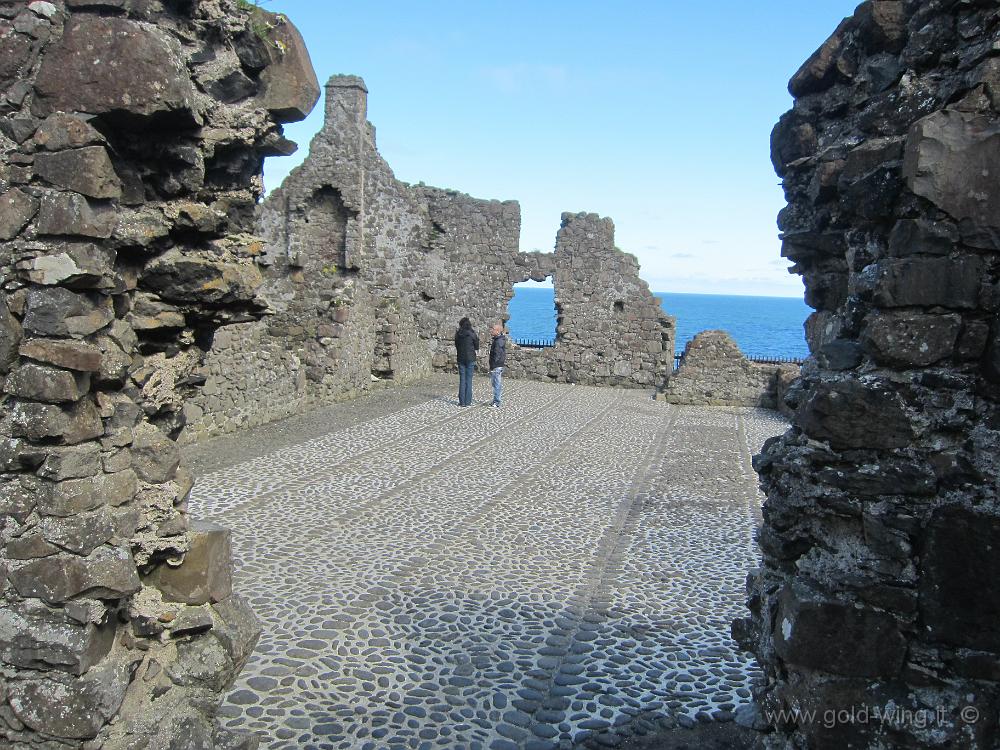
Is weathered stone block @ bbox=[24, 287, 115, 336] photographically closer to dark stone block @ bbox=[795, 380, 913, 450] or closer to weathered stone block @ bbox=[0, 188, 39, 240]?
weathered stone block @ bbox=[0, 188, 39, 240]

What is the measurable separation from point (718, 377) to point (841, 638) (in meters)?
16.0

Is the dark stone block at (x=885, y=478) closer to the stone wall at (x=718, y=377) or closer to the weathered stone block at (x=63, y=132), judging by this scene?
the weathered stone block at (x=63, y=132)

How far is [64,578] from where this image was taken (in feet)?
10.8

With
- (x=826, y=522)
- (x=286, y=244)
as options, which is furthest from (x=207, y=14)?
(x=286, y=244)

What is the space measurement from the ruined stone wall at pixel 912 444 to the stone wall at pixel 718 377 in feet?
50.6

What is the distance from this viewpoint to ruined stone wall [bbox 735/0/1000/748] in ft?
8.90

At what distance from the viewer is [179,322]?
151 inches

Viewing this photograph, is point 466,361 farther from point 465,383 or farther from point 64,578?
point 64,578

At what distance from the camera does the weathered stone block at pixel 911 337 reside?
275 centimetres

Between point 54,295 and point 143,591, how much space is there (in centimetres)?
148

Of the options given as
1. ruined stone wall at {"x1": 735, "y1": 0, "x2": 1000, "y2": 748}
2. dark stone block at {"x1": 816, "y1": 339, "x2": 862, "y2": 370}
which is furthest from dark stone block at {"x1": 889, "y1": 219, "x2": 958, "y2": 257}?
dark stone block at {"x1": 816, "y1": 339, "x2": 862, "y2": 370}

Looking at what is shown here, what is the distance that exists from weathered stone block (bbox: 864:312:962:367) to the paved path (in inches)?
Result: 99.4

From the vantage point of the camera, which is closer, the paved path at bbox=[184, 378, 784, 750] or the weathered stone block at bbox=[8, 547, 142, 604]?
the weathered stone block at bbox=[8, 547, 142, 604]

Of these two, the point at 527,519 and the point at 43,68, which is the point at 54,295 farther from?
the point at 527,519
